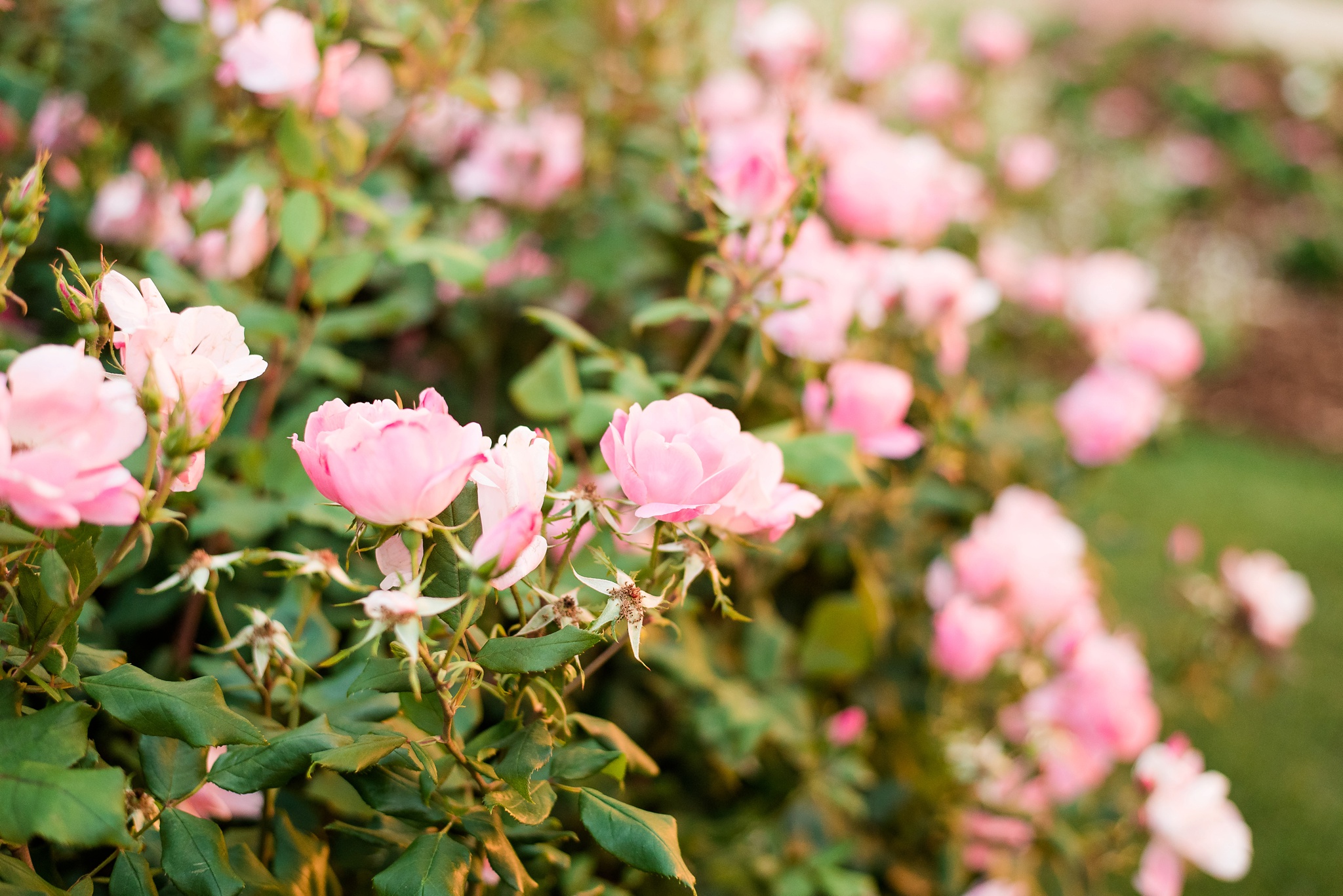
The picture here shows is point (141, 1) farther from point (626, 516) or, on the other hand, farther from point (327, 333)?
point (626, 516)

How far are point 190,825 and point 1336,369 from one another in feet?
20.8

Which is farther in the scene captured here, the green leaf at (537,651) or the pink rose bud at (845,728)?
the pink rose bud at (845,728)

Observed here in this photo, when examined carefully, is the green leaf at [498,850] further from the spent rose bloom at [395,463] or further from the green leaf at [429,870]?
the spent rose bloom at [395,463]

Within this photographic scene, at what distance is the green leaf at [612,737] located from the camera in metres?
0.63

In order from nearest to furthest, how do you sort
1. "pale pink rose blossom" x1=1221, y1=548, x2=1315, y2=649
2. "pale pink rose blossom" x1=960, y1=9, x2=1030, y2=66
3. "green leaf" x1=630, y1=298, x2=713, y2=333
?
"green leaf" x1=630, y1=298, x2=713, y2=333
"pale pink rose blossom" x1=1221, y1=548, x2=1315, y2=649
"pale pink rose blossom" x1=960, y1=9, x2=1030, y2=66

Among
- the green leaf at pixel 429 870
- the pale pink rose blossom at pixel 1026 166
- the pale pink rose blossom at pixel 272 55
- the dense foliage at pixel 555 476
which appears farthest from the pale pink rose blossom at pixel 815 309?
the pale pink rose blossom at pixel 1026 166

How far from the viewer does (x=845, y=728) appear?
115 cm

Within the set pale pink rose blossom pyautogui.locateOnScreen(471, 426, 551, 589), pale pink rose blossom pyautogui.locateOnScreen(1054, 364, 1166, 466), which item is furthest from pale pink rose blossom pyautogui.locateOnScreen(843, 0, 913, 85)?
pale pink rose blossom pyautogui.locateOnScreen(471, 426, 551, 589)

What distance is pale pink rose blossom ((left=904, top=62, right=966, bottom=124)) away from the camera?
73.1 inches

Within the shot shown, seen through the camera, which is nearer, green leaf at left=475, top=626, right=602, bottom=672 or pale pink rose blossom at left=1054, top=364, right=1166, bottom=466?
green leaf at left=475, top=626, right=602, bottom=672

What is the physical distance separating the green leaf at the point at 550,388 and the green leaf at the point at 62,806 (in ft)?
1.83

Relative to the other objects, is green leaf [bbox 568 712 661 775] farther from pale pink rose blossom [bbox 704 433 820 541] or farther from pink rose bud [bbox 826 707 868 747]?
pink rose bud [bbox 826 707 868 747]

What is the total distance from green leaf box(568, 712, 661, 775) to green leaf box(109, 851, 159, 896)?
0.81 feet

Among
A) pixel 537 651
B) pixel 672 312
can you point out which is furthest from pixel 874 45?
pixel 537 651
